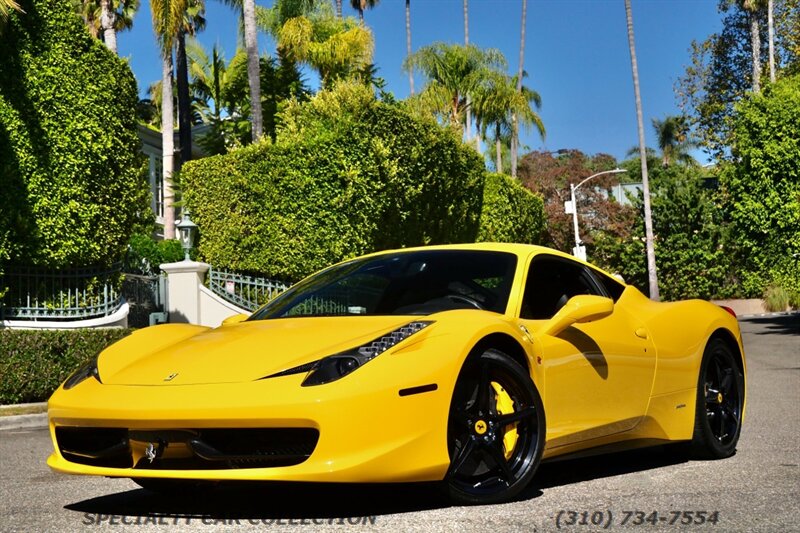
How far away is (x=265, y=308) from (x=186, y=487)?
3.58ft

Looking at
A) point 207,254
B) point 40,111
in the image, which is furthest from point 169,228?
point 40,111

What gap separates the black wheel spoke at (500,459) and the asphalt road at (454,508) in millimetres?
122

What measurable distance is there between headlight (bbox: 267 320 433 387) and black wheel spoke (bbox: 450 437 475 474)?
0.54 m

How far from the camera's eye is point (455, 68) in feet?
138

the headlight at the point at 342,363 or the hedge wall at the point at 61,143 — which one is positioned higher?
the hedge wall at the point at 61,143

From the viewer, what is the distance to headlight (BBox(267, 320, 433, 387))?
421 centimetres

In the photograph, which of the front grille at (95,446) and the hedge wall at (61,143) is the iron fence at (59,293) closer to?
the hedge wall at (61,143)

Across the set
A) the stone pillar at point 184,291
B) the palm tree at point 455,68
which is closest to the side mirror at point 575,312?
the stone pillar at point 184,291

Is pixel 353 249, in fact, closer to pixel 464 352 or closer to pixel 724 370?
pixel 724 370

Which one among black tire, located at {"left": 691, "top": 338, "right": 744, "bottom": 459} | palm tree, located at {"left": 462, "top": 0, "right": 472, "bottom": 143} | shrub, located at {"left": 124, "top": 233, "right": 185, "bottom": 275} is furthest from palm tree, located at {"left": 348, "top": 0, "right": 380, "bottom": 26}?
black tire, located at {"left": 691, "top": 338, "right": 744, "bottom": 459}

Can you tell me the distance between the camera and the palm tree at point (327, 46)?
33438 millimetres

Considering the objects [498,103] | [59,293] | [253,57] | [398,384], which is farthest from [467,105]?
[398,384]

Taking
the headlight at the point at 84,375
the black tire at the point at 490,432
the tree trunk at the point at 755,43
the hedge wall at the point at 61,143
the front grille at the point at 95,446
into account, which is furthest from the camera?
the tree trunk at the point at 755,43

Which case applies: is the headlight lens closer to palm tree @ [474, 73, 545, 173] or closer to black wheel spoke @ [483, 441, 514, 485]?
black wheel spoke @ [483, 441, 514, 485]
